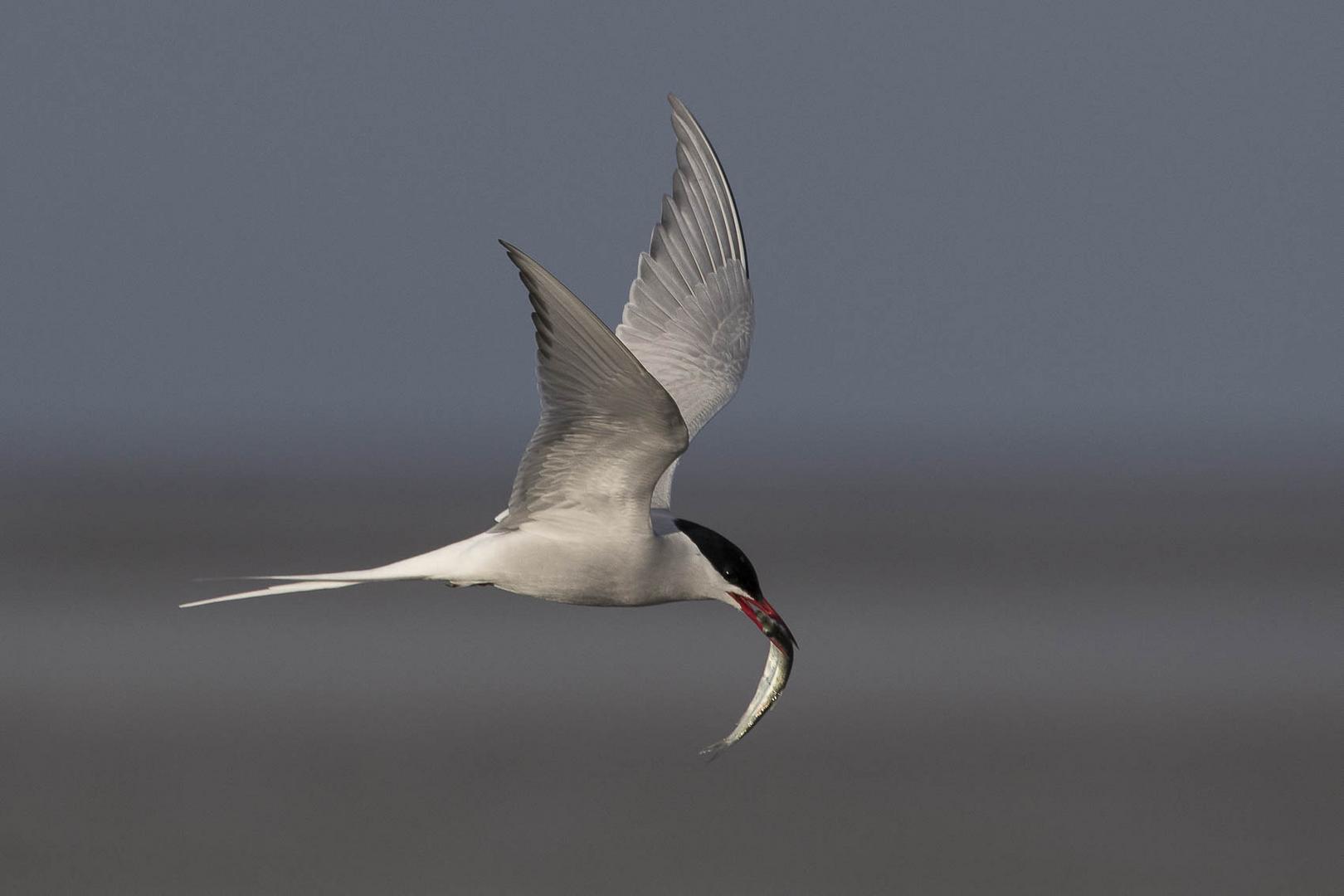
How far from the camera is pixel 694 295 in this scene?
13125mm

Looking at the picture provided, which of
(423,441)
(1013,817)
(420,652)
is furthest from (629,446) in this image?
(423,441)

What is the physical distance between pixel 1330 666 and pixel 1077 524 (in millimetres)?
33549

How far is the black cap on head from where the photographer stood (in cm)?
1105

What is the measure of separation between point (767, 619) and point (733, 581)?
0.26 meters

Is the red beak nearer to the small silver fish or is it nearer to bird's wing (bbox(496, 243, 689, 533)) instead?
the small silver fish

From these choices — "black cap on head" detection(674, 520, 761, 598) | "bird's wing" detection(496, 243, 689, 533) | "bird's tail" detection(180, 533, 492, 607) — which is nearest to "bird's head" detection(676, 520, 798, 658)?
"black cap on head" detection(674, 520, 761, 598)

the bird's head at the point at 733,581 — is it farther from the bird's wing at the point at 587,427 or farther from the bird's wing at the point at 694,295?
the bird's wing at the point at 694,295

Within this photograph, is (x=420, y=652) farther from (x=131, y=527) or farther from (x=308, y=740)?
(x=131, y=527)

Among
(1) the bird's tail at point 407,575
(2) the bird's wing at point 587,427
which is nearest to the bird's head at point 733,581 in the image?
(2) the bird's wing at point 587,427

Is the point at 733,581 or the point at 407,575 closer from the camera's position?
the point at 407,575

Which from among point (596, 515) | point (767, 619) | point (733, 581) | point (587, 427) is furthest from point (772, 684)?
point (587, 427)

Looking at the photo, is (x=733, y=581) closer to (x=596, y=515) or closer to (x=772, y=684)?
(x=772, y=684)

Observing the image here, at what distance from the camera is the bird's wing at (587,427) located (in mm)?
10000

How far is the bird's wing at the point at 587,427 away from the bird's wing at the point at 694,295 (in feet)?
5.64
